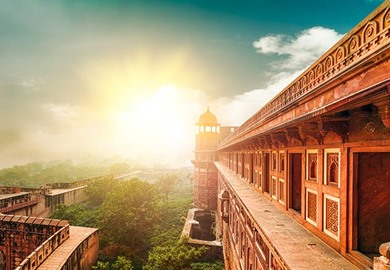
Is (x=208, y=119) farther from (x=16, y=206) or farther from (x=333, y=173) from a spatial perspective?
(x=333, y=173)

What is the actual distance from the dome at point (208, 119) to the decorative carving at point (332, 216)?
114 ft

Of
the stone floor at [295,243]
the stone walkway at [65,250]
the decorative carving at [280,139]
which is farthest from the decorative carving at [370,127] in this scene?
the stone walkway at [65,250]

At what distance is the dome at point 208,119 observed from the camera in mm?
39188

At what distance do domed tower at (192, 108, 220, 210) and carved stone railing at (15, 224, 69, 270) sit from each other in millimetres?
21147

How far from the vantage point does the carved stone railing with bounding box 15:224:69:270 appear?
36.1 ft

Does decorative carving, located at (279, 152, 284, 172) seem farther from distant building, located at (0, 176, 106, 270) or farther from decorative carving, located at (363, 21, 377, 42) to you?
distant building, located at (0, 176, 106, 270)

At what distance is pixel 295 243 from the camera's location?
4656 mm

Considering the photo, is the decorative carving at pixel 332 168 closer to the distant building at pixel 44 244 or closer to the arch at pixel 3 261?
the distant building at pixel 44 244

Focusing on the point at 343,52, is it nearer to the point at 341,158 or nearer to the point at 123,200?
the point at 341,158

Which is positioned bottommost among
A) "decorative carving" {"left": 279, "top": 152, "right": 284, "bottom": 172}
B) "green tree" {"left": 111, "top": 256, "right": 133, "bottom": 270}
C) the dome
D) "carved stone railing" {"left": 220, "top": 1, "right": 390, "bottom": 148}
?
"green tree" {"left": 111, "top": 256, "right": 133, "bottom": 270}

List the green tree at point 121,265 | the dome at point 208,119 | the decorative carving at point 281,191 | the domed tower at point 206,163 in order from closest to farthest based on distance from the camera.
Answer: the decorative carving at point 281,191, the green tree at point 121,265, the domed tower at point 206,163, the dome at point 208,119

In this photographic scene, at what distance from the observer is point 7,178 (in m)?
63.2

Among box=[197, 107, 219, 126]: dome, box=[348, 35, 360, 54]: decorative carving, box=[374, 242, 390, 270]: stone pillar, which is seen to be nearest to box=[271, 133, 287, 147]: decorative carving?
box=[348, 35, 360, 54]: decorative carving

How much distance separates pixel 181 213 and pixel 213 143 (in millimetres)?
11499
